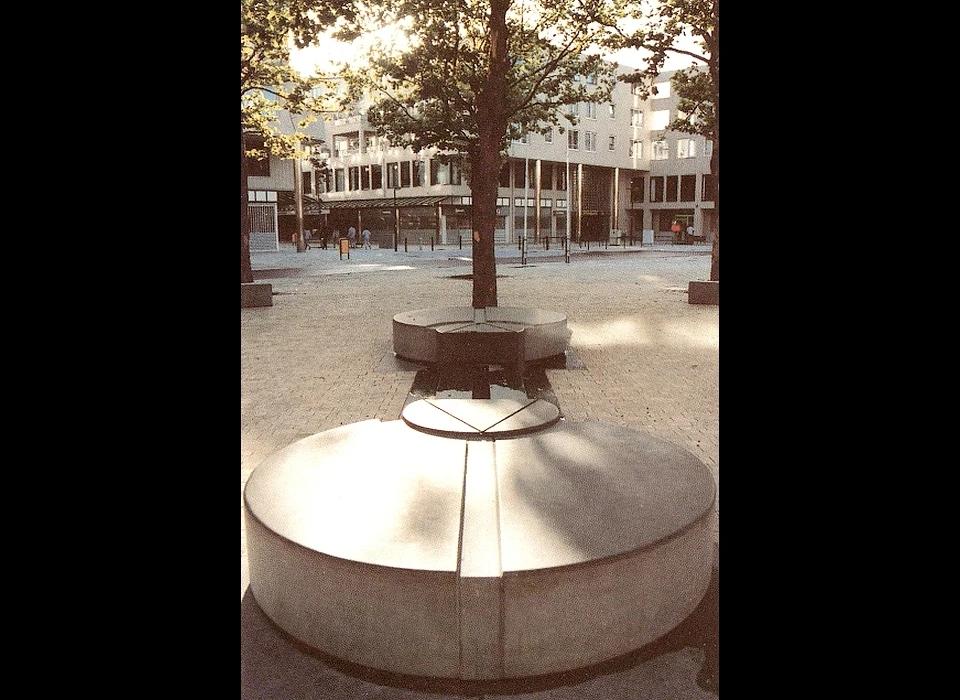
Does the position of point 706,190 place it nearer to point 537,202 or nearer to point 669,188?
point 669,188

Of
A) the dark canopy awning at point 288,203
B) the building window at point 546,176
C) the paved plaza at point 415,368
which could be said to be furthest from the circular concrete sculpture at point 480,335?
the dark canopy awning at point 288,203

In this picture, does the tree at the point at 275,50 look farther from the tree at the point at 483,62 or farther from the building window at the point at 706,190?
the building window at the point at 706,190

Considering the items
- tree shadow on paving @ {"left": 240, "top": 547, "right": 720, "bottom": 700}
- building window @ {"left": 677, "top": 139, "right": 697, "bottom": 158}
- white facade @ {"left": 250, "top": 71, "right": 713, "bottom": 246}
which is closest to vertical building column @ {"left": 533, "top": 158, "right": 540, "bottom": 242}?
white facade @ {"left": 250, "top": 71, "right": 713, "bottom": 246}

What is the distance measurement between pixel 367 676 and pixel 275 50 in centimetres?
1991

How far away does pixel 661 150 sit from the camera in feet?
269

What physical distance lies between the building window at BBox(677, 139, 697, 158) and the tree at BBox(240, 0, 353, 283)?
60.7 m

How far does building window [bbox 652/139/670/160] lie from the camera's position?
8131cm

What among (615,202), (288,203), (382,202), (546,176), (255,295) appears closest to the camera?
(255,295)

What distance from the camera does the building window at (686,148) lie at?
7912 centimetres

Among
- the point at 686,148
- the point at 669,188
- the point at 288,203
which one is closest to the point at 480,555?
the point at 288,203

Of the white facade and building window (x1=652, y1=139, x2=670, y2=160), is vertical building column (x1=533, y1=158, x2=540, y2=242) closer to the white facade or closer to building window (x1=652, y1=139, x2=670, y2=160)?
the white facade

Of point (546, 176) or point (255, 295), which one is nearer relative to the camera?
point (255, 295)
